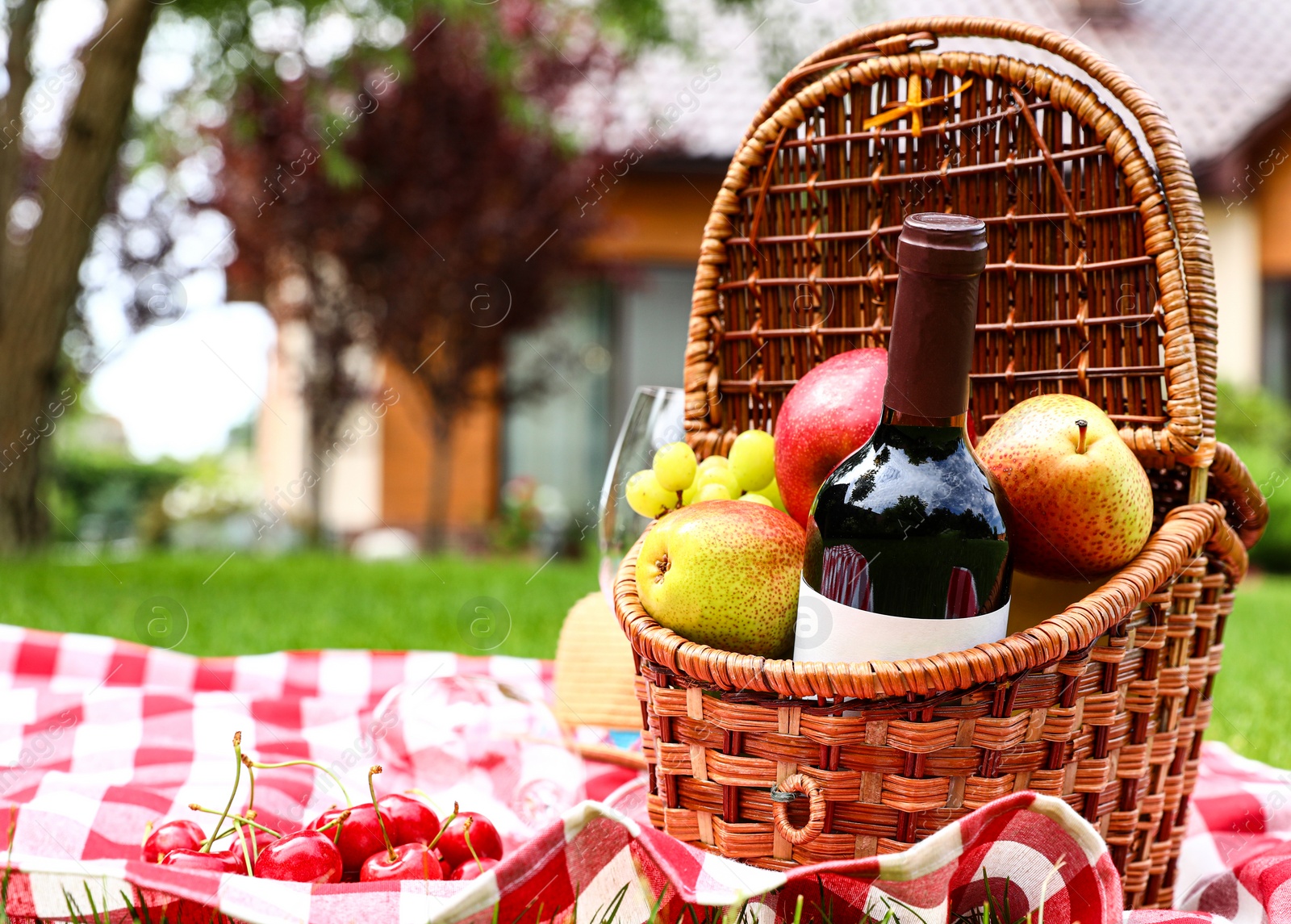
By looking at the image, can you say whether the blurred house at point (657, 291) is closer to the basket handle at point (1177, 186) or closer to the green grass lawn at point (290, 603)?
the green grass lawn at point (290, 603)

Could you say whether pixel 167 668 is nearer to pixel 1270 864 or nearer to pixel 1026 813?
pixel 1026 813

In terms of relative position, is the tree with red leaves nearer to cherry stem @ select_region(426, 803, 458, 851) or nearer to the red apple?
the red apple

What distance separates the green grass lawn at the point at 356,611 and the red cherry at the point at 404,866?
5.21 ft

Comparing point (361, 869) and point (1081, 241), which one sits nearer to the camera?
point (361, 869)

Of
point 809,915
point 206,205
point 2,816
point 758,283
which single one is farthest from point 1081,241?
point 206,205

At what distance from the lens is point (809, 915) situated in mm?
996

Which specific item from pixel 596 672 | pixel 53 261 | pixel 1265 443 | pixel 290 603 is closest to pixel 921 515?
pixel 596 672

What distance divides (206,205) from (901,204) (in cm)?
760

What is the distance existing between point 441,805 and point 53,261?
4.36 m

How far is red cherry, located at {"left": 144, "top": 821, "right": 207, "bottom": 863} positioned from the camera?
1.10 metres

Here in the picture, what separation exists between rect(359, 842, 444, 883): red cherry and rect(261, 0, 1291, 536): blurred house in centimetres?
712

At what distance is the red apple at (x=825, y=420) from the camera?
1146mm

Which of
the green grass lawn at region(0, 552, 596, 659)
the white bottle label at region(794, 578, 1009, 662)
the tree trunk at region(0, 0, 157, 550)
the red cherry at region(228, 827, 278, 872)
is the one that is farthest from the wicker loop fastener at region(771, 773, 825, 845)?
the tree trunk at region(0, 0, 157, 550)

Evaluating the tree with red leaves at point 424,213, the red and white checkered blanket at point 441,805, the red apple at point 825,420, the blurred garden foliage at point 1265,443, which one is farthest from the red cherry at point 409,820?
the blurred garden foliage at point 1265,443
